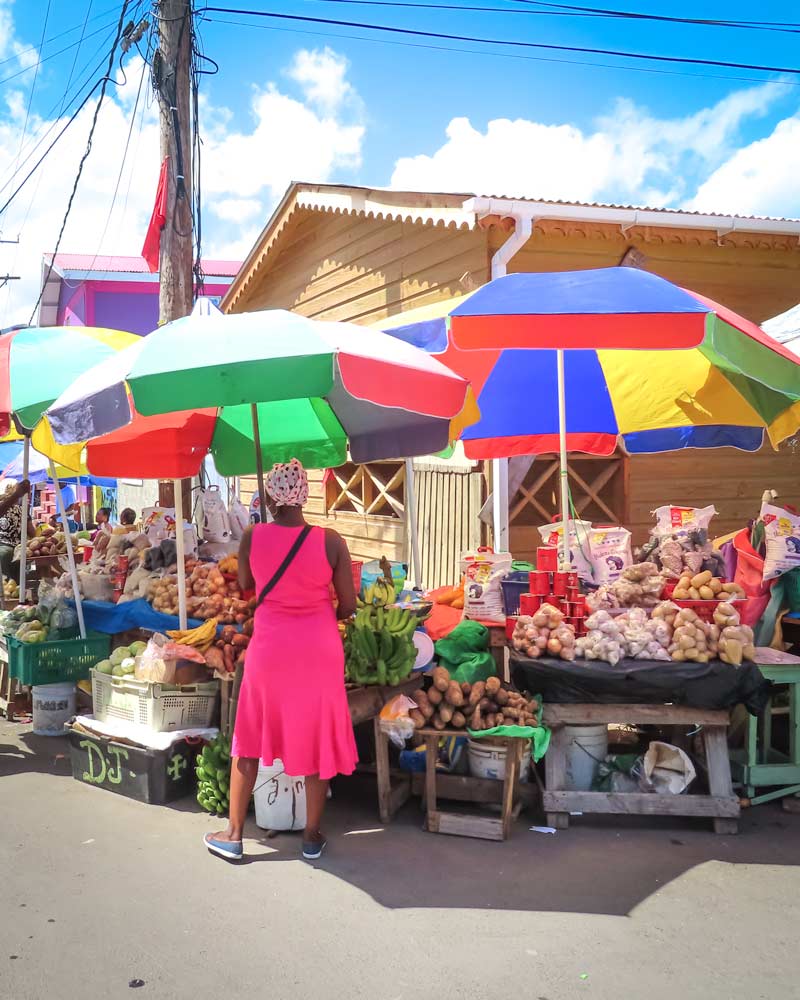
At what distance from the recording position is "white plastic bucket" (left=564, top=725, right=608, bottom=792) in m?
4.94

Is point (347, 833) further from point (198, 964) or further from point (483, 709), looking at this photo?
point (198, 964)

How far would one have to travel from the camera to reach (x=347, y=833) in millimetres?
4645

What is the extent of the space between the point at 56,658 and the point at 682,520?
15.2 feet

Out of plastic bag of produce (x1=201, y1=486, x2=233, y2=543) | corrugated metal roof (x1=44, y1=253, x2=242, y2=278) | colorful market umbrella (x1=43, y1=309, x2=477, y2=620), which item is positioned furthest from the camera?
corrugated metal roof (x1=44, y1=253, x2=242, y2=278)

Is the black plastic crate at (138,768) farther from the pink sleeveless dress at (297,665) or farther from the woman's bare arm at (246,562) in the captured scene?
the woman's bare arm at (246,562)

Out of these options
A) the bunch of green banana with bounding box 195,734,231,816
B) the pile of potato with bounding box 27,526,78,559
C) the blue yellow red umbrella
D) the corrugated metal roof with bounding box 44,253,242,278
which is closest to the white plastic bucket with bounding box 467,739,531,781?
the bunch of green banana with bounding box 195,734,231,816

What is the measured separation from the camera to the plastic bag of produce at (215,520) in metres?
7.21

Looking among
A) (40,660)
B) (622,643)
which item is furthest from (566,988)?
(40,660)

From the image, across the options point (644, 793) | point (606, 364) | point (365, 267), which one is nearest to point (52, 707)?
point (644, 793)

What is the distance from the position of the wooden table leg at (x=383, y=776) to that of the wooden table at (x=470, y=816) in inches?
9.5

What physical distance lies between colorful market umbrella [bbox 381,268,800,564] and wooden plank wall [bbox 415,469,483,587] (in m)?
1.56

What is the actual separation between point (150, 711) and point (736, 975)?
3532mm

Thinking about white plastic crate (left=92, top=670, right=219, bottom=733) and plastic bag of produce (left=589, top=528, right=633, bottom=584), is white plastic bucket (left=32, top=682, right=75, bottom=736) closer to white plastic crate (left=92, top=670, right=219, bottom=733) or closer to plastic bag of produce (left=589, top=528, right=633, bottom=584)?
white plastic crate (left=92, top=670, right=219, bottom=733)

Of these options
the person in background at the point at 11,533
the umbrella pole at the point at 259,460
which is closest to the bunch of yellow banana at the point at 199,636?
the umbrella pole at the point at 259,460
